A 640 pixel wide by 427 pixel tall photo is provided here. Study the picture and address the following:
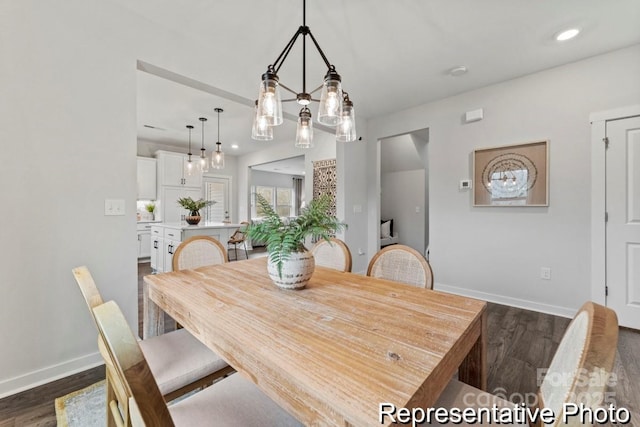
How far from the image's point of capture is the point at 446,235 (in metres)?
3.55

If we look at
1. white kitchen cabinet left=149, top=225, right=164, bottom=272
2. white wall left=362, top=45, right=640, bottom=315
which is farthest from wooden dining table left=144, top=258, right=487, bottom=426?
white kitchen cabinet left=149, top=225, right=164, bottom=272

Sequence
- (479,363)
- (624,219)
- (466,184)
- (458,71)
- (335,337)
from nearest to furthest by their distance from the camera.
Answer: (335,337) < (479,363) < (624,219) < (458,71) < (466,184)

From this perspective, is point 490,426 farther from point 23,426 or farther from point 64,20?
point 64,20

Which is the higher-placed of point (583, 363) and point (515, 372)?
point (583, 363)

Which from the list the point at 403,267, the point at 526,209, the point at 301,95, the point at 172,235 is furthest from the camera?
the point at 172,235

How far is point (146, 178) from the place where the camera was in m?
5.68

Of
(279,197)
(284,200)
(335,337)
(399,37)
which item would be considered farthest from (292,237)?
(284,200)

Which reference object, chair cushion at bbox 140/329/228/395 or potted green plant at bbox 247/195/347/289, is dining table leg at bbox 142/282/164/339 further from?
potted green plant at bbox 247/195/347/289

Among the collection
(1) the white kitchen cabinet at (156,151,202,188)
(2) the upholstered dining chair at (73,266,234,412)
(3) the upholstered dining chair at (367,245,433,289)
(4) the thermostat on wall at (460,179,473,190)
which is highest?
(1) the white kitchen cabinet at (156,151,202,188)

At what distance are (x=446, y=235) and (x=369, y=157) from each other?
1691 millimetres

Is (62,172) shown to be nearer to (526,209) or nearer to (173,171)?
(526,209)

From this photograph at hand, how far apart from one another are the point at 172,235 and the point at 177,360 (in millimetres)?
3362

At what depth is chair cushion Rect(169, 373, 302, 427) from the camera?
2.74 feet

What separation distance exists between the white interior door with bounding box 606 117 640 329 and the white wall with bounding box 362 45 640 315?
0.51ft
